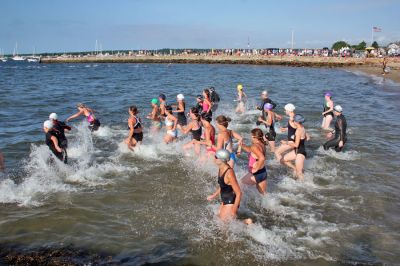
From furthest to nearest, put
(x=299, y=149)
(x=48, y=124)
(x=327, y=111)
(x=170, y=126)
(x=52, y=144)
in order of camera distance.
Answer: (x=327, y=111)
(x=170, y=126)
(x=52, y=144)
(x=48, y=124)
(x=299, y=149)

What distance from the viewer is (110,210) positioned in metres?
7.98

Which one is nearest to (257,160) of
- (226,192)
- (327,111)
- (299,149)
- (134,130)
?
(226,192)

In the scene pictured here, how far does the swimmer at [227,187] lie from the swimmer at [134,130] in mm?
5277

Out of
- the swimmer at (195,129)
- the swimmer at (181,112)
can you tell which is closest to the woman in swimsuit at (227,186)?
the swimmer at (195,129)

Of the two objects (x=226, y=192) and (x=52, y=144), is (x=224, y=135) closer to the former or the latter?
(x=226, y=192)

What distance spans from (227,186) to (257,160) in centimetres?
155

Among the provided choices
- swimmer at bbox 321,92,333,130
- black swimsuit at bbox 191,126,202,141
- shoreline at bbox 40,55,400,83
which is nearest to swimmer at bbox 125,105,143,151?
black swimsuit at bbox 191,126,202,141

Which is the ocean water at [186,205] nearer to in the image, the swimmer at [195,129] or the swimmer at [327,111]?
the swimmer at [195,129]

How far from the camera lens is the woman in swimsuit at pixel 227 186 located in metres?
6.12

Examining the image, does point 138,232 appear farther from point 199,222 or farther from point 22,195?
point 22,195

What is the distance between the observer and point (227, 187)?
20.7ft

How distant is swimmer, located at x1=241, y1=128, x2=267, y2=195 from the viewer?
756 cm

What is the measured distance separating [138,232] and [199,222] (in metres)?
1.18

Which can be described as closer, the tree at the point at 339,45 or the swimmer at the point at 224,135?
the swimmer at the point at 224,135
